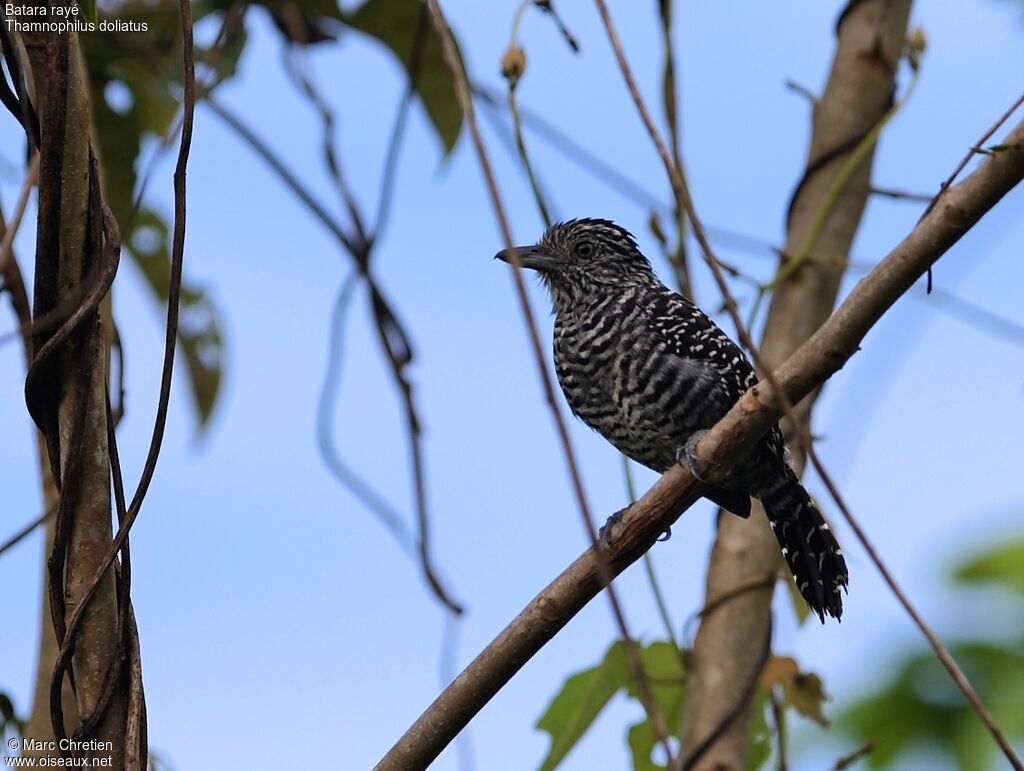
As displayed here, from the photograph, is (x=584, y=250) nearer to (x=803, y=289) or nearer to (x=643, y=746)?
(x=803, y=289)

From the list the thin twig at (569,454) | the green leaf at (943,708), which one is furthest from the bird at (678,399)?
the green leaf at (943,708)

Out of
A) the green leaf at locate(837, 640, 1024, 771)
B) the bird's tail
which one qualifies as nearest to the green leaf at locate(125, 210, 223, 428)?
the bird's tail

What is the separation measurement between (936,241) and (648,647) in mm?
1931

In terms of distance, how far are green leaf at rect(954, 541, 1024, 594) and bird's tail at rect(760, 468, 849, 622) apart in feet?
13.3

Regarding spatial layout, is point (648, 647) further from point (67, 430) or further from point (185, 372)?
point (67, 430)

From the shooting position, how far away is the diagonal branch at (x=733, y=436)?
1.84 meters

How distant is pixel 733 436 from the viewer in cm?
207

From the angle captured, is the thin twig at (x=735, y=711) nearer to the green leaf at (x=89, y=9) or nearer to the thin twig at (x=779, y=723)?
the thin twig at (x=779, y=723)

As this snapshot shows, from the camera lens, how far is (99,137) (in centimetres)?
352

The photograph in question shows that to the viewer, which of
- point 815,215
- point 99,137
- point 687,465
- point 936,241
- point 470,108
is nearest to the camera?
point 470,108

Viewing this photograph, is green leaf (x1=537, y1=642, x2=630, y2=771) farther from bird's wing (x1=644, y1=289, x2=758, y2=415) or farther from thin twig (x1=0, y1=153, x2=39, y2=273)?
thin twig (x1=0, y1=153, x2=39, y2=273)

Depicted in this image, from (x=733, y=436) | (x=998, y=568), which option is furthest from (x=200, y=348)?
(x=998, y=568)

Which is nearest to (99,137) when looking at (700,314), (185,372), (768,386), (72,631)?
(185,372)

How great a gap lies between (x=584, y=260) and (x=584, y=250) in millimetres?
45
